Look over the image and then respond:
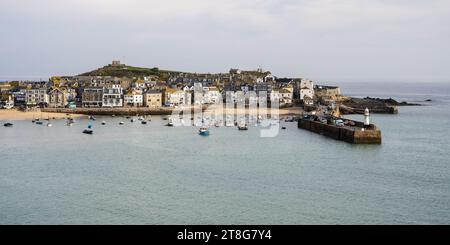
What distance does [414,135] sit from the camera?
22.2 metres

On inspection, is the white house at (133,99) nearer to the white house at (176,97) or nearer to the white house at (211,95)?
the white house at (176,97)

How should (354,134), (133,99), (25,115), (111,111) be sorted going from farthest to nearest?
→ (133,99) → (111,111) → (25,115) → (354,134)

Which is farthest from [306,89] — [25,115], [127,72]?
[127,72]

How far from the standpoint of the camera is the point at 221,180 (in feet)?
41.0

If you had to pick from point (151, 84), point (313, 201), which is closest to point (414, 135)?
point (313, 201)

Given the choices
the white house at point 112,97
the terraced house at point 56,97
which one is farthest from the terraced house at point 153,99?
the terraced house at point 56,97

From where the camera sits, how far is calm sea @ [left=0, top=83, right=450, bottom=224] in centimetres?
967

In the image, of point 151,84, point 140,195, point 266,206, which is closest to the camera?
point 266,206

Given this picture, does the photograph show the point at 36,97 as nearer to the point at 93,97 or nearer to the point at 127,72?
the point at 93,97

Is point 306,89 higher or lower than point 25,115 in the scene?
higher

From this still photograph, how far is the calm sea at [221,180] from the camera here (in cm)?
967
